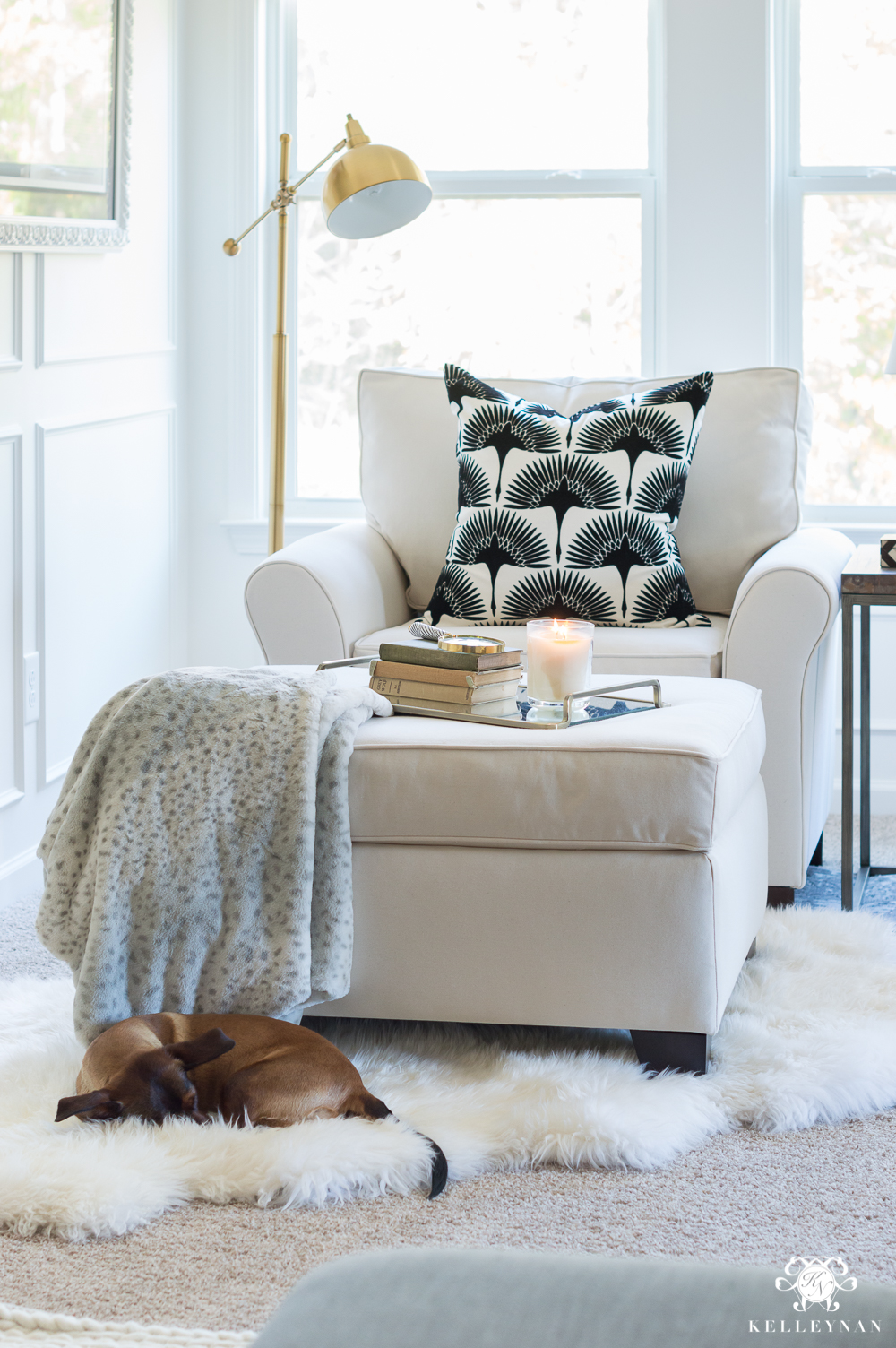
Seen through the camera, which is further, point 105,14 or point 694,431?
point 105,14

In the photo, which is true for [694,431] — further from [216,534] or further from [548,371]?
→ [216,534]

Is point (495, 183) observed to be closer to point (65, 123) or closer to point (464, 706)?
point (65, 123)

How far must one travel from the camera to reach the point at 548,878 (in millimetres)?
1789

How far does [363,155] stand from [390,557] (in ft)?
2.76

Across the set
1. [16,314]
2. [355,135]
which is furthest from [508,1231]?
[355,135]

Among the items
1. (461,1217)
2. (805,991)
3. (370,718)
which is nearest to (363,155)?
(370,718)

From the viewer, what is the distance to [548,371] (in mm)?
3732

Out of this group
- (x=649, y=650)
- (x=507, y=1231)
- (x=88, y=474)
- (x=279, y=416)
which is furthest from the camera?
(x=279, y=416)

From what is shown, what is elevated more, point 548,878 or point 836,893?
point 548,878

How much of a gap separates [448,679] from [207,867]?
1.41 ft

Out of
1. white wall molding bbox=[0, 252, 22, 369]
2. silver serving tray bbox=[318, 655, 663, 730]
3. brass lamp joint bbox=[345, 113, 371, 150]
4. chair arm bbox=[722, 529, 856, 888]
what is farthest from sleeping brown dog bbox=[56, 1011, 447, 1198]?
brass lamp joint bbox=[345, 113, 371, 150]

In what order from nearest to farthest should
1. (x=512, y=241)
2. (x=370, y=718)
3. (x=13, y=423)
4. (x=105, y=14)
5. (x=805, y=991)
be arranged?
(x=370, y=718) < (x=805, y=991) < (x=13, y=423) < (x=105, y=14) < (x=512, y=241)

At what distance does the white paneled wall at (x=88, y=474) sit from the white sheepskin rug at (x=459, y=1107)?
77 cm

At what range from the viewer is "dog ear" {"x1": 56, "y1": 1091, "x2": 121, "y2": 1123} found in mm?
1495
